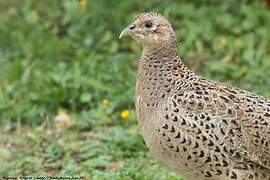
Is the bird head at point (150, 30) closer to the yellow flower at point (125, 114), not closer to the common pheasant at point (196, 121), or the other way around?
the common pheasant at point (196, 121)

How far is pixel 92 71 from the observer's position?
24.7ft

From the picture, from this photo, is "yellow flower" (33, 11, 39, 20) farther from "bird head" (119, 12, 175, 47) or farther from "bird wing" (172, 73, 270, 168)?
"bird wing" (172, 73, 270, 168)

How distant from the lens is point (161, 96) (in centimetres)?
489

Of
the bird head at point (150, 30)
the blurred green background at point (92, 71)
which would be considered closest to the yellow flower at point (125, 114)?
the blurred green background at point (92, 71)

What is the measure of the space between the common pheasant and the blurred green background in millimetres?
789

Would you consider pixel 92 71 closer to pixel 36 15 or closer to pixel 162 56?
pixel 36 15

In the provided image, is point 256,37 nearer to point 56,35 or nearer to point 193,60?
point 193,60

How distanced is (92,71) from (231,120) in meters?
3.10

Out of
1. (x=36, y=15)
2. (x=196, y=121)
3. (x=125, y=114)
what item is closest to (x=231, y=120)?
(x=196, y=121)

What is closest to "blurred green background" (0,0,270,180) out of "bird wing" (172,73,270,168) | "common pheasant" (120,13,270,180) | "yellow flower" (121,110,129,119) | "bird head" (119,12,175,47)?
"yellow flower" (121,110,129,119)

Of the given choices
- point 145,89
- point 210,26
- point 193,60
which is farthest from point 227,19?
point 145,89

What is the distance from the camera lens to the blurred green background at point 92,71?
242 inches

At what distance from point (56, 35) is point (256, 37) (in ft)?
9.36

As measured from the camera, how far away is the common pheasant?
465cm
